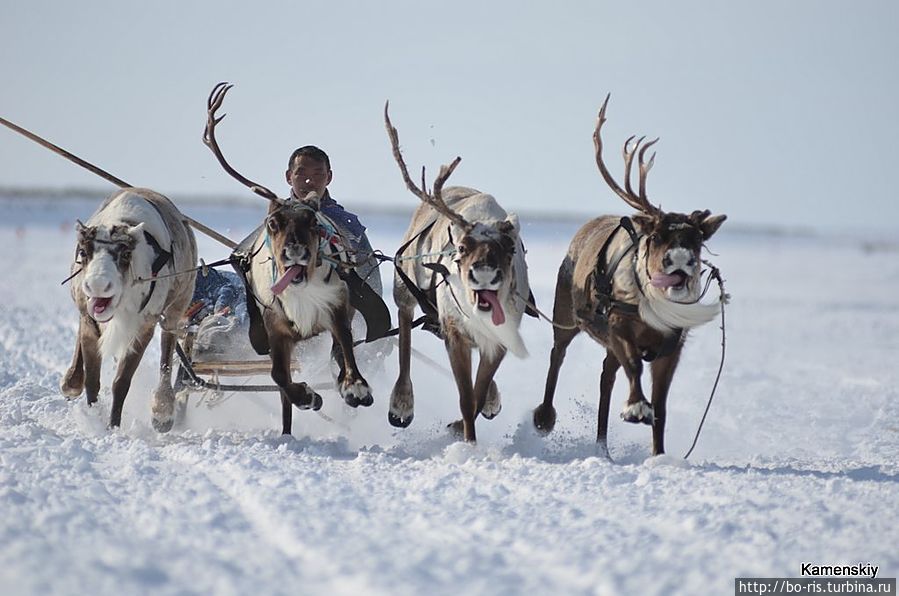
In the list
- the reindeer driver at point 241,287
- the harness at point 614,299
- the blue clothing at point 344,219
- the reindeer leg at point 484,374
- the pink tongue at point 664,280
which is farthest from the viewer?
the reindeer driver at point 241,287

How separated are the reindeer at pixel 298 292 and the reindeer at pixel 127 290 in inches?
27.5

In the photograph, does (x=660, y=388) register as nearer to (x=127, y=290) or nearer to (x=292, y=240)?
(x=292, y=240)

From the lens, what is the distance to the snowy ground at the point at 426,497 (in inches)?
191

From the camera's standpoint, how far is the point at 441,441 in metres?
8.84

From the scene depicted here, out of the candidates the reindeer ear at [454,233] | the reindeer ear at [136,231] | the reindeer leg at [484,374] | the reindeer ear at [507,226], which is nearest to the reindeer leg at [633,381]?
the reindeer leg at [484,374]

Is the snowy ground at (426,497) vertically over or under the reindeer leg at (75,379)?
under

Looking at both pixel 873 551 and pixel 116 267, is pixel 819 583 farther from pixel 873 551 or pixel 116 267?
pixel 116 267

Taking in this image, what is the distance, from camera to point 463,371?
326 inches

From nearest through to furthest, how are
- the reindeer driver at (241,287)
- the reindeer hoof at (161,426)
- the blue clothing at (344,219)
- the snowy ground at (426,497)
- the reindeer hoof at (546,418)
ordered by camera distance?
the snowy ground at (426,497)
the reindeer hoof at (546,418)
the reindeer hoof at (161,426)
the blue clothing at (344,219)
the reindeer driver at (241,287)

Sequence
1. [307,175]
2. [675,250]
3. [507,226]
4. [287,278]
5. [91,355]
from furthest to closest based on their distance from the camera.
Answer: [307,175] → [91,355] → [287,278] → [507,226] → [675,250]

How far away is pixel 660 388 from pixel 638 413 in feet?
2.33

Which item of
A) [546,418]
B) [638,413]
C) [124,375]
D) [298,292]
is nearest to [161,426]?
[124,375]

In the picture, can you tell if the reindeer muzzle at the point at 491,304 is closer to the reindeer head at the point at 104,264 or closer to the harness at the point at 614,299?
the harness at the point at 614,299

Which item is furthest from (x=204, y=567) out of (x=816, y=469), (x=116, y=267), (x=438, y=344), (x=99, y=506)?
(x=438, y=344)
